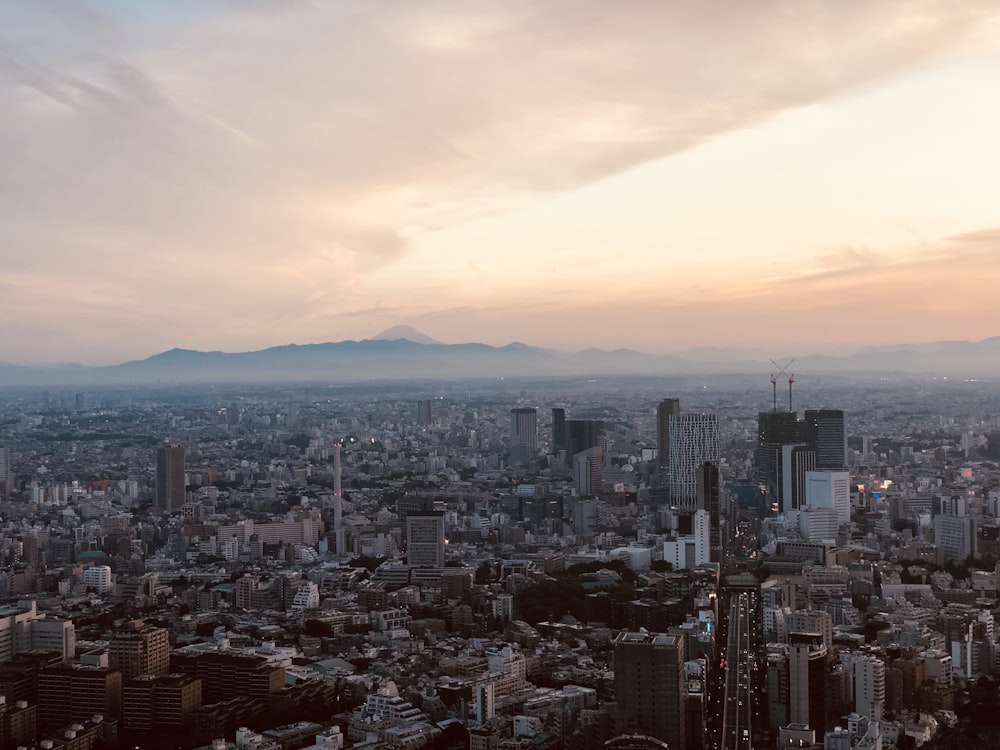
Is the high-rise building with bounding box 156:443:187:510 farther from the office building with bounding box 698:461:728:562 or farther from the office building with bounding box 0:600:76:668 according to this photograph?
the office building with bounding box 0:600:76:668

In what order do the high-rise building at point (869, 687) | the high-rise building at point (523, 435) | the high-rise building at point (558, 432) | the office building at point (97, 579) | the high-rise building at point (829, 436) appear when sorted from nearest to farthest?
1. the high-rise building at point (869, 687)
2. the office building at point (97, 579)
3. the high-rise building at point (829, 436)
4. the high-rise building at point (558, 432)
5. the high-rise building at point (523, 435)

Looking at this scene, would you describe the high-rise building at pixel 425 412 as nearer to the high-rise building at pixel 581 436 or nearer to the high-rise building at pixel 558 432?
the high-rise building at pixel 558 432

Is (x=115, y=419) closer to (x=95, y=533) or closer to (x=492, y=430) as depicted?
(x=492, y=430)

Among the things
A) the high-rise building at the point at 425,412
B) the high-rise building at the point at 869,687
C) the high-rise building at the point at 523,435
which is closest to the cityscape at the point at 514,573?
the high-rise building at the point at 869,687

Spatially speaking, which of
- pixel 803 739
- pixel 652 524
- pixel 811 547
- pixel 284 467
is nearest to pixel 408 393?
pixel 284 467

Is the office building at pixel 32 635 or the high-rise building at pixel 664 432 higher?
the high-rise building at pixel 664 432
